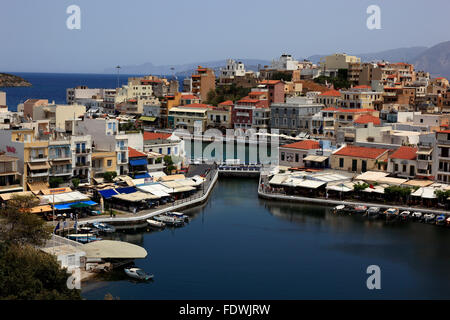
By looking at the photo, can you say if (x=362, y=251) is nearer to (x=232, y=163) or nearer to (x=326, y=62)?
(x=232, y=163)

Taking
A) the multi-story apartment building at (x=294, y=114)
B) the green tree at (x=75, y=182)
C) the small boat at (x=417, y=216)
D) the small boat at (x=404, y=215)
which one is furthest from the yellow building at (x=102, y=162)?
the multi-story apartment building at (x=294, y=114)

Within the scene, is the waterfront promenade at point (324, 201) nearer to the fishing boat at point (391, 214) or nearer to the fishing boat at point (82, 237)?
the fishing boat at point (391, 214)

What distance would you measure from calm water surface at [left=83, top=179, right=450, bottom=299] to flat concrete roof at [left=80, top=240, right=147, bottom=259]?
50cm

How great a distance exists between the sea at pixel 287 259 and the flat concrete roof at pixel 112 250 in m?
0.46

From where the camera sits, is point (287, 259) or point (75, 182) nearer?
point (287, 259)

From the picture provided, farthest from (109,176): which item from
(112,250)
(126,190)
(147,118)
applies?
(147,118)

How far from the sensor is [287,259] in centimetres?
2470

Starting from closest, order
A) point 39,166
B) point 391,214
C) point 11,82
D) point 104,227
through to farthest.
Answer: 1. point 104,227
2. point 39,166
3. point 391,214
4. point 11,82

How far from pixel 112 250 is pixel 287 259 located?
6.79 meters

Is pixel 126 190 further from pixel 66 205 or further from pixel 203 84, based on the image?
pixel 203 84

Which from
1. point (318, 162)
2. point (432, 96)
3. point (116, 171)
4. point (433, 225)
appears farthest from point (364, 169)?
point (432, 96)

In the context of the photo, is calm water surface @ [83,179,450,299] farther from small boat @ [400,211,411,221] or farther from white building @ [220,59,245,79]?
white building @ [220,59,245,79]

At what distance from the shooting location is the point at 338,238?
27984 millimetres

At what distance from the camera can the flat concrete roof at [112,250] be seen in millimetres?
22844
